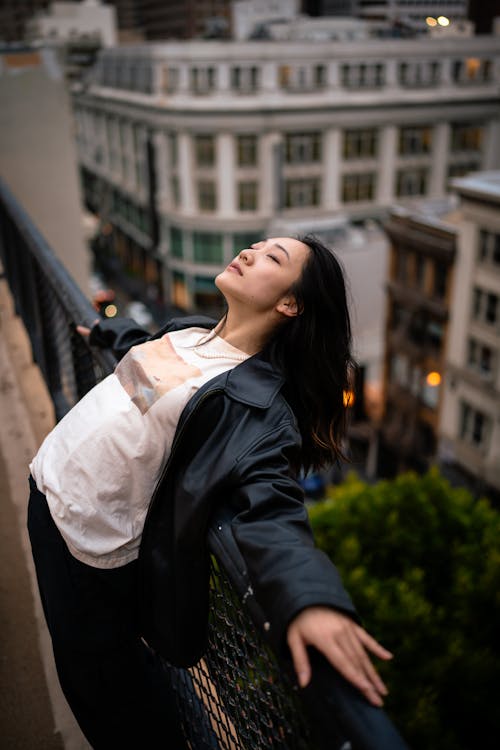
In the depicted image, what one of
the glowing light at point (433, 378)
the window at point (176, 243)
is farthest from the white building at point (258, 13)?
the glowing light at point (433, 378)

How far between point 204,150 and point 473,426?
19766 mm

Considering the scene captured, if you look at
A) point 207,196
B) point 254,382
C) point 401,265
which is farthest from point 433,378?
point 254,382

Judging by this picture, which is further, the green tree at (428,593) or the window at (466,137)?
the window at (466,137)

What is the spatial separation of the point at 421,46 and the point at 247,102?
8924 millimetres

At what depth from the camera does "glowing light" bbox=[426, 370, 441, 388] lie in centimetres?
2528

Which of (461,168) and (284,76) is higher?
(284,76)

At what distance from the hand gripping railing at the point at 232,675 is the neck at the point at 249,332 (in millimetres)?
634

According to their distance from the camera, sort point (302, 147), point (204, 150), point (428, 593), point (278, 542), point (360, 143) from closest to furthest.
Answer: point (278, 542)
point (428, 593)
point (204, 150)
point (302, 147)
point (360, 143)

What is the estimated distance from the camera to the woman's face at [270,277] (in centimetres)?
209

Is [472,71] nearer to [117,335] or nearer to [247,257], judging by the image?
[117,335]

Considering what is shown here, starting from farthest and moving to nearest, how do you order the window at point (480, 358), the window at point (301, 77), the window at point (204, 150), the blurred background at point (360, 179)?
1. the window at point (204, 150)
2. the window at point (301, 77)
3. the blurred background at point (360, 179)
4. the window at point (480, 358)

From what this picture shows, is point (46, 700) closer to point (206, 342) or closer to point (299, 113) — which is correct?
point (206, 342)

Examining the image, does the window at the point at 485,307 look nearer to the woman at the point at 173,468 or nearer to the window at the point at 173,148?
the window at the point at 173,148

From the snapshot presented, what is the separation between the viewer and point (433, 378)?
83.8 feet
